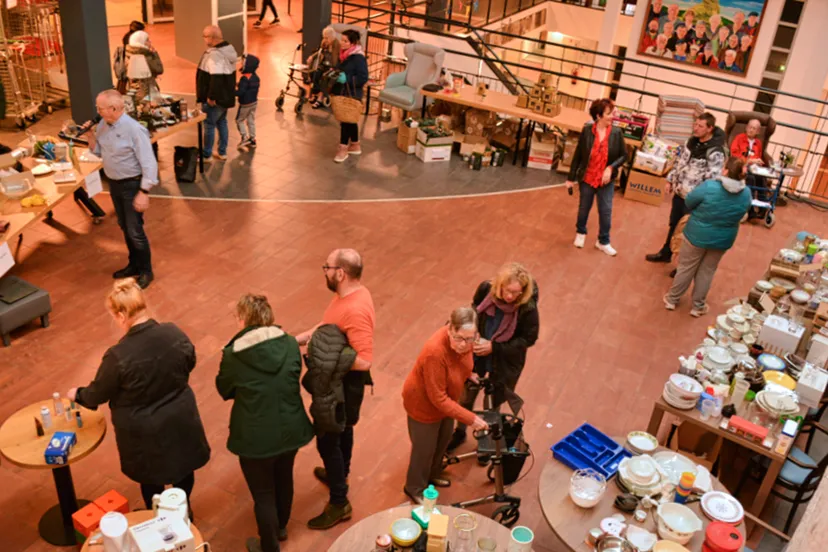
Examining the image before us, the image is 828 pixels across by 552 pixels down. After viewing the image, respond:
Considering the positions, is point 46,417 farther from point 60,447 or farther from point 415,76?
point 415,76

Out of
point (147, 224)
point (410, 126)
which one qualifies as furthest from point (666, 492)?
point (410, 126)

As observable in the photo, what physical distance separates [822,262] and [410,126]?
5.43 metres

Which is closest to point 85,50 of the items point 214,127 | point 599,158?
→ point 214,127

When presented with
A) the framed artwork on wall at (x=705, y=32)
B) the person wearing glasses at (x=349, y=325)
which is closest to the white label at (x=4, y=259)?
the person wearing glasses at (x=349, y=325)

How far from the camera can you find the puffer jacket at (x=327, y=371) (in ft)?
13.3

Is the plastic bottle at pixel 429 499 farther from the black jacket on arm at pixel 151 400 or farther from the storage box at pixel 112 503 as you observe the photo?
the storage box at pixel 112 503

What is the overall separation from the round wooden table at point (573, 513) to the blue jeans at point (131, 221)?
4189 mm

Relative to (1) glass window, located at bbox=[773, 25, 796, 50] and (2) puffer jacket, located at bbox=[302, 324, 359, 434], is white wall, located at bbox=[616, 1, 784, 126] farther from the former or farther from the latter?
(2) puffer jacket, located at bbox=[302, 324, 359, 434]

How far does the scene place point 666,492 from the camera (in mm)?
4152

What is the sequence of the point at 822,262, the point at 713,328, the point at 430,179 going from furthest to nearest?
the point at 430,179 < the point at 822,262 < the point at 713,328

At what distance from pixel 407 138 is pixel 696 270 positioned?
→ 452cm

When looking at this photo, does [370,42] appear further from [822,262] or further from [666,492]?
[666,492]

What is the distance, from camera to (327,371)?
404cm

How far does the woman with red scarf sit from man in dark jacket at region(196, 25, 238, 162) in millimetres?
4097
